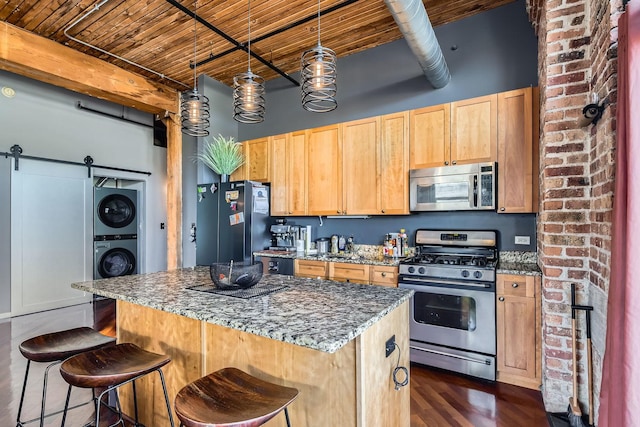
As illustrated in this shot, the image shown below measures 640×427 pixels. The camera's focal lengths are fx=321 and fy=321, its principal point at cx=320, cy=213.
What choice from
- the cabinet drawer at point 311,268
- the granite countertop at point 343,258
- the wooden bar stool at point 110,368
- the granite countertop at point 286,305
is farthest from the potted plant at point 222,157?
the wooden bar stool at point 110,368

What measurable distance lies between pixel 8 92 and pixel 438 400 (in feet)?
20.1

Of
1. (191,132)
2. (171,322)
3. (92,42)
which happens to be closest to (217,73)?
(92,42)

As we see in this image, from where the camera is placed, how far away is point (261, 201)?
4121mm

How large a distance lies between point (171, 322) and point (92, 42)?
3.64 metres

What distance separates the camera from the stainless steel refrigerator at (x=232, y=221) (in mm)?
3932

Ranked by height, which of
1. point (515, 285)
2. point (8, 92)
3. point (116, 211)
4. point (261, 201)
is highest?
point (8, 92)

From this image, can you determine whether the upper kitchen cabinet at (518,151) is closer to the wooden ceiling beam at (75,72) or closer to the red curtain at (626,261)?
the red curtain at (626,261)

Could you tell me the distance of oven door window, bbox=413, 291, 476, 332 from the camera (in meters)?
2.64

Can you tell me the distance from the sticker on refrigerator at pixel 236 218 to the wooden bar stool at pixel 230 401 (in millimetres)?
2717

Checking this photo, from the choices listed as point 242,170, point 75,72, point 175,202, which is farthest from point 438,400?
point 75,72

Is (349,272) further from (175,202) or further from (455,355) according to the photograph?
(175,202)

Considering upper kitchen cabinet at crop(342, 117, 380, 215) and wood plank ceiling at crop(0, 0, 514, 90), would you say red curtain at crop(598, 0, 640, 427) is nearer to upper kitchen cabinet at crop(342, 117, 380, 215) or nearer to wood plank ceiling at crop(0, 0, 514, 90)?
upper kitchen cabinet at crop(342, 117, 380, 215)

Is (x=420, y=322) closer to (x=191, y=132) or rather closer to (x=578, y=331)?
(x=578, y=331)

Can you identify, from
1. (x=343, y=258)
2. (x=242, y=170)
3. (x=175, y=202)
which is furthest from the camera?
(x=175, y=202)
